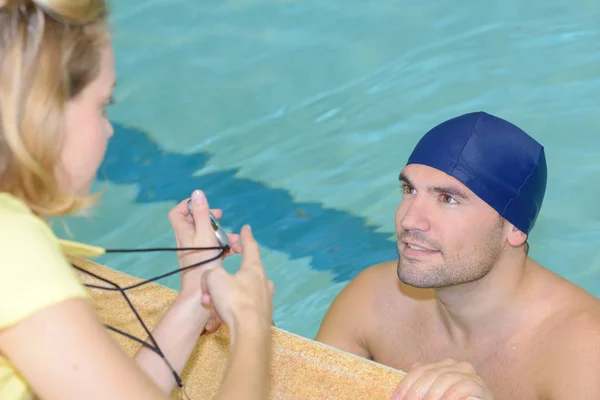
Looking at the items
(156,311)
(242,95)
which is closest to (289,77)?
(242,95)

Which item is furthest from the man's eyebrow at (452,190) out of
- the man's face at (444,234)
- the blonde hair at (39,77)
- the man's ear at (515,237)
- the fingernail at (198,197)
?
the blonde hair at (39,77)

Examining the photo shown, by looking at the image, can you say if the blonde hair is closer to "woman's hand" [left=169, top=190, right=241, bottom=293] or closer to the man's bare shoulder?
"woman's hand" [left=169, top=190, right=241, bottom=293]

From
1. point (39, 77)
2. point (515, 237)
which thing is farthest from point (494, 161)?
point (39, 77)

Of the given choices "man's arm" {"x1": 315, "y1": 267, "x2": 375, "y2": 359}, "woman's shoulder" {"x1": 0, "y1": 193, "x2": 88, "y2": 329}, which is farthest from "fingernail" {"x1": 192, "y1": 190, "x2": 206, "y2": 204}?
"man's arm" {"x1": 315, "y1": 267, "x2": 375, "y2": 359}

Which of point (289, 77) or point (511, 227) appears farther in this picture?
point (289, 77)

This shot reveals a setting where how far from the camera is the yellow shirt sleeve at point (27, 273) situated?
1.30 metres

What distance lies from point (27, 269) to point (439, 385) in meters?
1.04

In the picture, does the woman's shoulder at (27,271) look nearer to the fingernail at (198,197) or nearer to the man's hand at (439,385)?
the fingernail at (198,197)

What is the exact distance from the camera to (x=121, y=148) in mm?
5340

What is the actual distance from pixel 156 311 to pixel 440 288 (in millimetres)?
962

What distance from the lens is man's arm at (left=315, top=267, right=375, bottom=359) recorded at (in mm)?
3139

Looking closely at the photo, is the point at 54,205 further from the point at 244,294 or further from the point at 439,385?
the point at 439,385

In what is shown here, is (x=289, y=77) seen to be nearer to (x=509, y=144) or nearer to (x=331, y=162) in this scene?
(x=331, y=162)

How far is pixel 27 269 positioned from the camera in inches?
52.1
